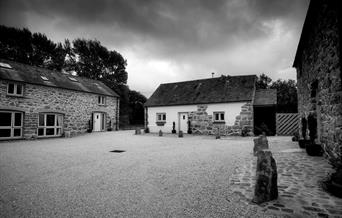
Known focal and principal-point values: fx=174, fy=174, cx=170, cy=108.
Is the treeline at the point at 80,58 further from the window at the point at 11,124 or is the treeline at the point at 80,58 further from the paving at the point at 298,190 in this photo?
the paving at the point at 298,190

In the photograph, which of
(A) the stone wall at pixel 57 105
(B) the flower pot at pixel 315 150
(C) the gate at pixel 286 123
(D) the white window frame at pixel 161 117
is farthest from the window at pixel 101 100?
(B) the flower pot at pixel 315 150

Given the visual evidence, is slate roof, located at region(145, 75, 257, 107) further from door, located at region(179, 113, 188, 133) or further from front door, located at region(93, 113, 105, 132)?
front door, located at region(93, 113, 105, 132)

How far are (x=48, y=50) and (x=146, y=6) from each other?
92.5 ft

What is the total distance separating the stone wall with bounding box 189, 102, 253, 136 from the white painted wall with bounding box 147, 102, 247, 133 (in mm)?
353

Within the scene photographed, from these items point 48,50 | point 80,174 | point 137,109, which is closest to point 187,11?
point 80,174

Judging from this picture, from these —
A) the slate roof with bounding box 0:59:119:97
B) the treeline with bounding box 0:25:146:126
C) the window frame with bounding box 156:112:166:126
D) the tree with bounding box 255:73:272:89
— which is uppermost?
the treeline with bounding box 0:25:146:126

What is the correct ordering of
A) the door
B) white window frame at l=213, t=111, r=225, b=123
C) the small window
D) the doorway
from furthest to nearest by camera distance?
the doorway
the small window
the door
white window frame at l=213, t=111, r=225, b=123

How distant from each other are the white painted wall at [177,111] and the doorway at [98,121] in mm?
5694

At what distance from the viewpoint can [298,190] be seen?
3461 millimetres

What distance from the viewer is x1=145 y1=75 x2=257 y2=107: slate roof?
16375mm

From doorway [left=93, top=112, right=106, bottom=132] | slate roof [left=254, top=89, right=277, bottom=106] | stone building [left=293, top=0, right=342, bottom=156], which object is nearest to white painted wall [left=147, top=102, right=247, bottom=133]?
slate roof [left=254, top=89, right=277, bottom=106]

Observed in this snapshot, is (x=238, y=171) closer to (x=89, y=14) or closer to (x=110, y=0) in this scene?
(x=110, y=0)

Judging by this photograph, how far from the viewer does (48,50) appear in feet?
98.3

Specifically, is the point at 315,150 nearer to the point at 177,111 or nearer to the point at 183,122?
the point at 183,122
